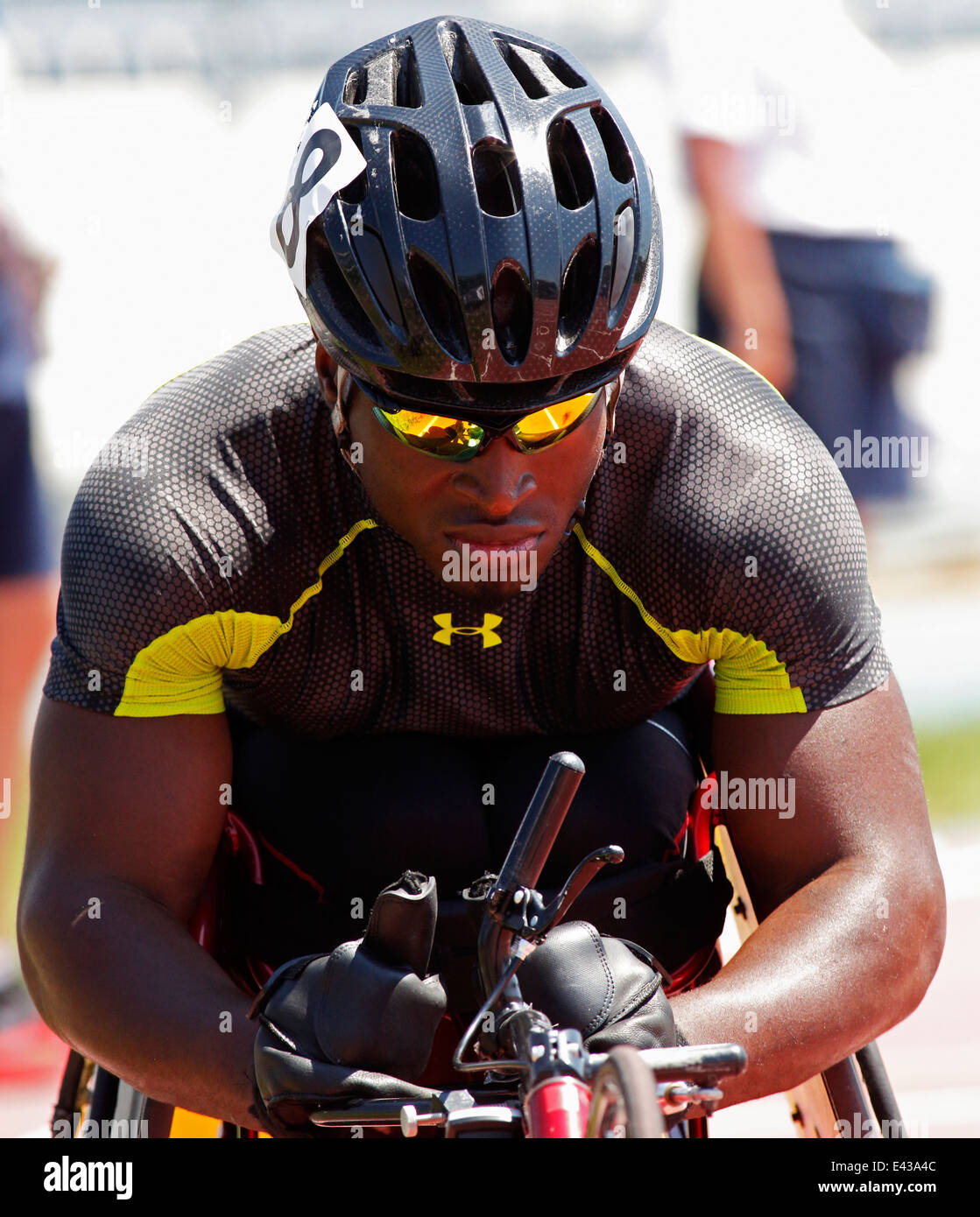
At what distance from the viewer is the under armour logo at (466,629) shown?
2207mm

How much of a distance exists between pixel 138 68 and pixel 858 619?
6613mm

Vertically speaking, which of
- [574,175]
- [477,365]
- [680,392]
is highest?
[574,175]

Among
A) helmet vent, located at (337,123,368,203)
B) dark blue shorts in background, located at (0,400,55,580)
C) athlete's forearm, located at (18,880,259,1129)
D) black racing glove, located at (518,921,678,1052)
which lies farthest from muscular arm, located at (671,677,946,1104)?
dark blue shorts in background, located at (0,400,55,580)

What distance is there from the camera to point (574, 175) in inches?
78.0

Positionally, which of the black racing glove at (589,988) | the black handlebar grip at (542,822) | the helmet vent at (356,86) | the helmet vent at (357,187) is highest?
the helmet vent at (356,86)

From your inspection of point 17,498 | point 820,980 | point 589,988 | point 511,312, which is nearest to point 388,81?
point 511,312

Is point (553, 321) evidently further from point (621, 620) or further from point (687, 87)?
point (687, 87)

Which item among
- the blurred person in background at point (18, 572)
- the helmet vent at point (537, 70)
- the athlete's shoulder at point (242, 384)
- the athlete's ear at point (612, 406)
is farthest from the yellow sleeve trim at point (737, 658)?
the blurred person in background at point (18, 572)

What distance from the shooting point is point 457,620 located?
87.0 inches

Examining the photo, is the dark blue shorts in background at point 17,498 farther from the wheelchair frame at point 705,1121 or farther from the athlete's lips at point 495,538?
the athlete's lips at point 495,538

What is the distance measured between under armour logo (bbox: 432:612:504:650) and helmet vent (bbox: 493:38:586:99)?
2.31 feet

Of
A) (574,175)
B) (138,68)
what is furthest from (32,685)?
(138,68)

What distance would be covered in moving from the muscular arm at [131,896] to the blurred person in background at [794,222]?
373cm

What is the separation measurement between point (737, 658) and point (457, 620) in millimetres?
397
